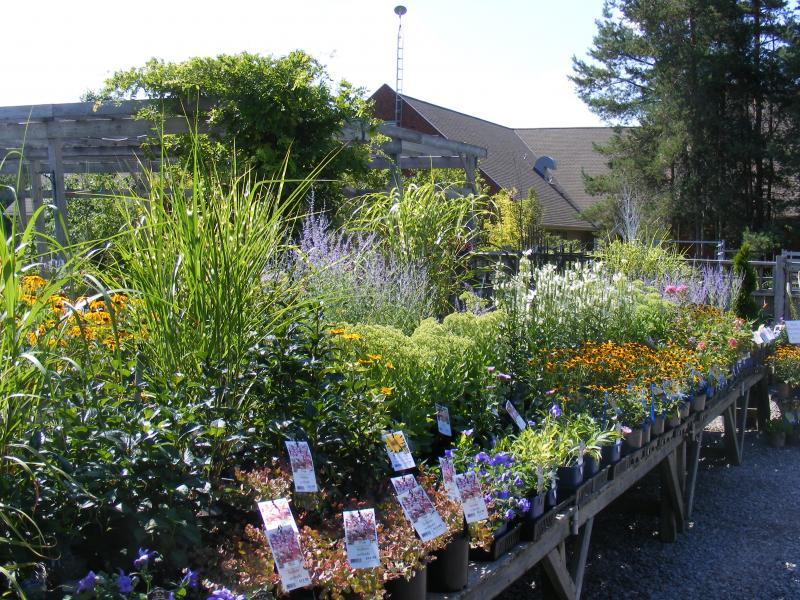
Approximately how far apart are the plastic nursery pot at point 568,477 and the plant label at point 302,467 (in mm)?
1372

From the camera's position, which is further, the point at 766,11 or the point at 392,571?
the point at 766,11

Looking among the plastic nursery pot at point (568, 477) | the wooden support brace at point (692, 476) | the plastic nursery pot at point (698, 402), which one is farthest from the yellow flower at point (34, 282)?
the wooden support brace at point (692, 476)

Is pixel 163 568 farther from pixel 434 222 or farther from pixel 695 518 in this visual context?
pixel 695 518

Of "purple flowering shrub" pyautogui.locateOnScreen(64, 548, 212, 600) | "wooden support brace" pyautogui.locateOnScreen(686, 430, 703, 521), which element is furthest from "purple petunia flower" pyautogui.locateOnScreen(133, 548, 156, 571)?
"wooden support brace" pyautogui.locateOnScreen(686, 430, 703, 521)

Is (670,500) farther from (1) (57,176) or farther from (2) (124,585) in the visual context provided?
(1) (57,176)

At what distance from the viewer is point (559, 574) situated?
10.0 feet

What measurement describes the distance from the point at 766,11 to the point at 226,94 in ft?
57.6

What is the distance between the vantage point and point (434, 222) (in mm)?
5461

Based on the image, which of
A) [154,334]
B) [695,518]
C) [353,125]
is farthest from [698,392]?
[154,334]

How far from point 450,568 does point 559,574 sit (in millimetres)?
998

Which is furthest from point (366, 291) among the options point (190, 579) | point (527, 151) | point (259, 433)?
point (527, 151)

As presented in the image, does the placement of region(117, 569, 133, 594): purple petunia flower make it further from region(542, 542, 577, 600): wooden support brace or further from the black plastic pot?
the black plastic pot

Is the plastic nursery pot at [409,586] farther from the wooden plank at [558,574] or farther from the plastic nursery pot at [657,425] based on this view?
the plastic nursery pot at [657,425]

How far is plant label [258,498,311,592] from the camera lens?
5.81 ft
